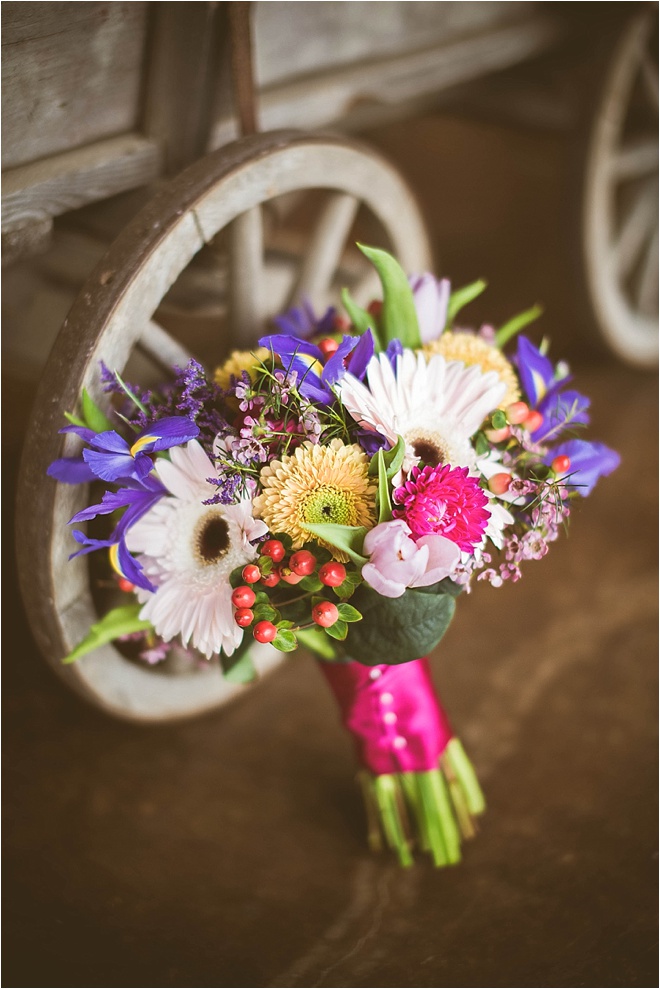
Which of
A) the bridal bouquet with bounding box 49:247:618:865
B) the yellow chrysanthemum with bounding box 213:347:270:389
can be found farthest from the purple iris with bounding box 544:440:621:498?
the yellow chrysanthemum with bounding box 213:347:270:389

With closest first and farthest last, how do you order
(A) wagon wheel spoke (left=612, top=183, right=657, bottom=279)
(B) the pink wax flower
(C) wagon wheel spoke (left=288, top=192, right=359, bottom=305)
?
(B) the pink wax flower → (C) wagon wheel spoke (left=288, top=192, right=359, bottom=305) → (A) wagon wheel spoke (left=612, top=183, right=657, bottom=279)

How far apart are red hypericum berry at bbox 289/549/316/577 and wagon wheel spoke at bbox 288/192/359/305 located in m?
0.48

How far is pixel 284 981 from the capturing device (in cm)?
84

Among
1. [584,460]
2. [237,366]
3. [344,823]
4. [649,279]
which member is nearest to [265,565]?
[237,366]

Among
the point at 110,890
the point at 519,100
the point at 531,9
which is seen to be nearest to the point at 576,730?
the point at 110,890

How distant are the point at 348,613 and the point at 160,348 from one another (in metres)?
0.39

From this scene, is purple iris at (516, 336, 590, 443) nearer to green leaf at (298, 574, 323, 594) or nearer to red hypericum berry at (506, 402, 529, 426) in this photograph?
red hypericum berry at (506, 402, 529, 426)

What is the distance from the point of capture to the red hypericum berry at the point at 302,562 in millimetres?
686

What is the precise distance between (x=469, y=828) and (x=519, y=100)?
4.91ft

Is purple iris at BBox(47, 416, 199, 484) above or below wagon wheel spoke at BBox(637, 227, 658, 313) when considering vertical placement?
below

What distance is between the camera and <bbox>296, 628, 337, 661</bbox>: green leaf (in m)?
0.82

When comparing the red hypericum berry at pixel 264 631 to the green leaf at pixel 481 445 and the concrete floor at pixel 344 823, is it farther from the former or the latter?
the concrete floor at pixel 344 823

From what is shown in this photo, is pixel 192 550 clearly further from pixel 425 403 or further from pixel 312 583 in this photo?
pixel 425 403

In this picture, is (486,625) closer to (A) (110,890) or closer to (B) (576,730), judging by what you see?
(B) (576,730)
